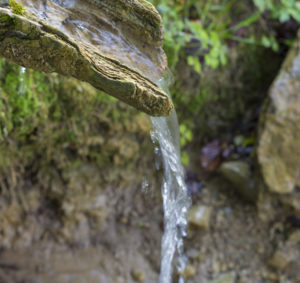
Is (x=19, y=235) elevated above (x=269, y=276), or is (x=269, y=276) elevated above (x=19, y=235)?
(x=269, y=276)

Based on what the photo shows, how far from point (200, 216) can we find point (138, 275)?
0.64 m

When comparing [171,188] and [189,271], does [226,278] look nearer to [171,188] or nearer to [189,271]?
[189,271]

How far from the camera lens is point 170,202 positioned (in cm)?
165

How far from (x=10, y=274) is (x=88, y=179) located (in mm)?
743

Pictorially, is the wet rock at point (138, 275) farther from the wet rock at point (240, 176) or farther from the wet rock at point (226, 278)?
the wet rock at point (240, 176)

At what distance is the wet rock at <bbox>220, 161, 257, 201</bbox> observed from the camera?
2.47 metres

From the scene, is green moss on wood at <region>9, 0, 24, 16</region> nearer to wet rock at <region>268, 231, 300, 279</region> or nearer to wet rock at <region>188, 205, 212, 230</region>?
wet rock at <region>188, 205, 212, 230</region>

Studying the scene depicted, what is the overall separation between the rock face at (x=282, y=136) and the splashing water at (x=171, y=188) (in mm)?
795

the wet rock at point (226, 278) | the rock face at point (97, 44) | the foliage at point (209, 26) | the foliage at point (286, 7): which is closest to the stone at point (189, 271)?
the wet rock at point (226, 278)

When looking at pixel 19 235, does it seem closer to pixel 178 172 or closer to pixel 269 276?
pixel 178 172

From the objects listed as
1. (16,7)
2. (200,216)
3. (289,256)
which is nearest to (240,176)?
(200,216)

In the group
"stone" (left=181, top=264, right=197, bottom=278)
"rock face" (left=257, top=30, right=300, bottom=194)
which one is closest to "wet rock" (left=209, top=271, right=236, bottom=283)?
"stone" (left=181, top=264, right=197, bottom=278)

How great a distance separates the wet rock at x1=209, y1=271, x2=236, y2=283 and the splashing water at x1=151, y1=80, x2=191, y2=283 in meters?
0.37

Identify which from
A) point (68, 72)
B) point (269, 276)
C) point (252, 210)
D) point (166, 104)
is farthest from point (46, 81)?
point (269, 276)
